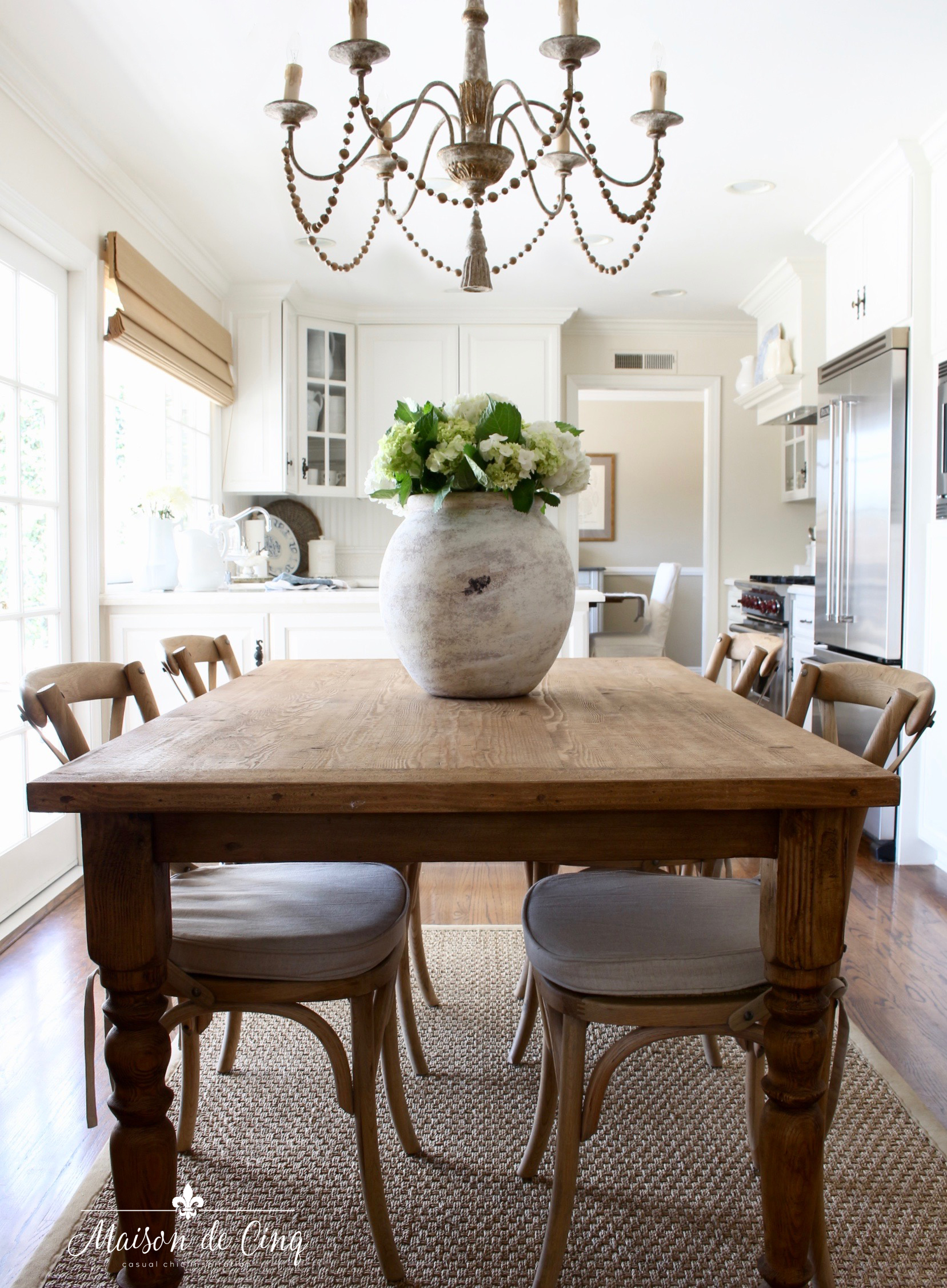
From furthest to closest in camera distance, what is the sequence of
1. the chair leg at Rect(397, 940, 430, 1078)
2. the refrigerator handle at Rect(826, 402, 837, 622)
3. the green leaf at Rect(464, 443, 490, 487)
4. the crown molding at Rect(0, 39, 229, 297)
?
1. the refrigerator handle at Rect(826, 402, 837, 622)
2. the crown molding at Rect(0, 39, 229, 297)
3. the chair leg at Rect(397, 940, 430, 1078)
4. the green leaf at Rect(464, 443, 490, 487)

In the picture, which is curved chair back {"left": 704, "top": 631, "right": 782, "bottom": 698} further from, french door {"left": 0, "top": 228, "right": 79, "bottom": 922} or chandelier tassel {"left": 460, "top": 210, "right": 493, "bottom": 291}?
french door {"left": 0, "top": 228, "right": 79, "bottom": 922}

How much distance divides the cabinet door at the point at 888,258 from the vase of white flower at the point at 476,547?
2229 millimetres

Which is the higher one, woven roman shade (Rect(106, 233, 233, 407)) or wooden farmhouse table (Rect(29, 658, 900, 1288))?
woven roman shade (Rect(106, 233, 233, 407))

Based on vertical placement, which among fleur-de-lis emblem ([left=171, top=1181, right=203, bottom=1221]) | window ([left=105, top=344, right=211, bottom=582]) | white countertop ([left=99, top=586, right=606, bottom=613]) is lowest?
fleur-de-lis emblem ([left=171, top=1181, right=203, bottom=1221])

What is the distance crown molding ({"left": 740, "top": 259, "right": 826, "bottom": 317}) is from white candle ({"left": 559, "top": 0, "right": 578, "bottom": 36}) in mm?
3215

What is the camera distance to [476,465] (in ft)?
4.52

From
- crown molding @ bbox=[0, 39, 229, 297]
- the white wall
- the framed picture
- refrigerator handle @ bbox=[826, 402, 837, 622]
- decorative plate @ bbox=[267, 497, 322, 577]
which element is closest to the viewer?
crown molding @ bbox=[0, 39, 229, 297]

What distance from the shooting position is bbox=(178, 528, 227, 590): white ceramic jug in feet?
11.7

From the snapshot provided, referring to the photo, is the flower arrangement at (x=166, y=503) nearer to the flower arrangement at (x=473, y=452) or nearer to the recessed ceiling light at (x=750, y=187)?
the flower arrangement at (x=473, y=452)

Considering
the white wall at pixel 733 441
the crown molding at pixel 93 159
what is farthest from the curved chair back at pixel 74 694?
the white wall at pixel 733 441

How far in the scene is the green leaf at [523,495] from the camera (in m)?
1.42

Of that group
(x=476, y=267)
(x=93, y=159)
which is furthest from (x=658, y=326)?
(x=476, y=267)

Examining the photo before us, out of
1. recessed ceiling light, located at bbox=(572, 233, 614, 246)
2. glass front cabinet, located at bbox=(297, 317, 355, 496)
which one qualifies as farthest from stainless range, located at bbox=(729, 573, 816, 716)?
glass front cabinet, located at bbox=(297, 317, 355, 496)

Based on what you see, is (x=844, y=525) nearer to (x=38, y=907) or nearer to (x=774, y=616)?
(x=774, y=616)
